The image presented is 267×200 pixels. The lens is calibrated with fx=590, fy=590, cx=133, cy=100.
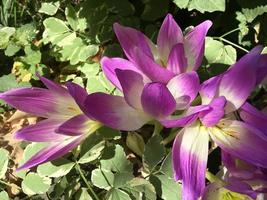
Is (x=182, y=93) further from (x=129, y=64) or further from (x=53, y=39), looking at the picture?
(x=53, y=39)

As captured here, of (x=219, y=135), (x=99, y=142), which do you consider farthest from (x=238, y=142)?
(x=99, y=142)

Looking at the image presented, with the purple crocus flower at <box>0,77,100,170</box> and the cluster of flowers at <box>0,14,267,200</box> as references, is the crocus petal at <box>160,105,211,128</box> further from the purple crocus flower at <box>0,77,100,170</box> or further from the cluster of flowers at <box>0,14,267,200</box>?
the purple crocus flower at <box>0,77,100,170</box>

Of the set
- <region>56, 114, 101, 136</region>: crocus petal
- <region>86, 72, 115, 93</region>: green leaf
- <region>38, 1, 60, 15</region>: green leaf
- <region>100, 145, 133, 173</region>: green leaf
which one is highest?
<region>38, 1, 60, 15</region>: green leaf

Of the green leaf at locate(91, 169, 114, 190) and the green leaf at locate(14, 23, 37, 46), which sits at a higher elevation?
the green leaf at locate(14, 23, 37, 46)

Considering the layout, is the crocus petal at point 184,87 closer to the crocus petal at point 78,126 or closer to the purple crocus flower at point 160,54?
the purple crocus flower at point 160,54

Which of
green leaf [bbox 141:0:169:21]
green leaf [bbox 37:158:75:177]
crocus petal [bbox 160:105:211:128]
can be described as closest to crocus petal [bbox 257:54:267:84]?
crocus petal [bbox 160:105:211:128]

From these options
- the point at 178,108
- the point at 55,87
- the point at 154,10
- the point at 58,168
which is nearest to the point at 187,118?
the point at 178,108

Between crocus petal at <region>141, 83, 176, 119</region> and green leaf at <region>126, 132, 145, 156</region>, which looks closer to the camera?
crocus petal at <region>141, 83, 176, 119</region>
